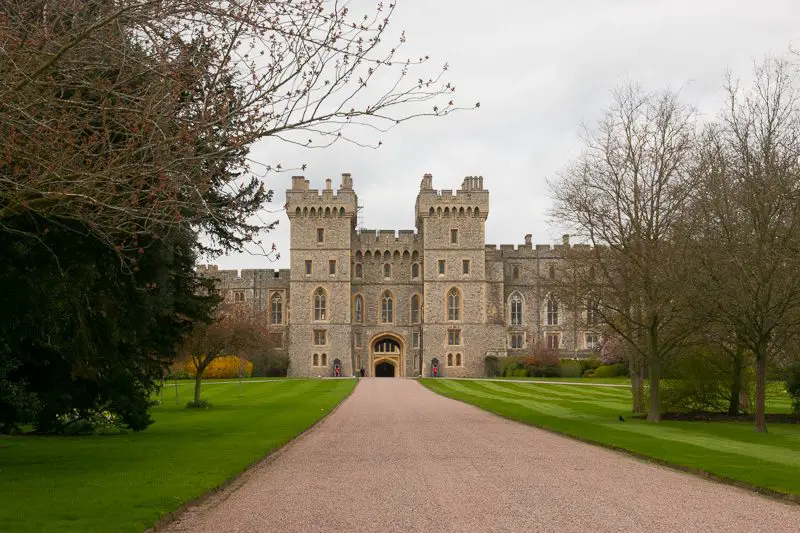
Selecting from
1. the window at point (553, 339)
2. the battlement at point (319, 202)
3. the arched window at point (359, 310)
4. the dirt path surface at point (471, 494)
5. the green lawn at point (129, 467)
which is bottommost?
the dirt path surface at point (471, 494)

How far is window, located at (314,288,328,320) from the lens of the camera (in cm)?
6338

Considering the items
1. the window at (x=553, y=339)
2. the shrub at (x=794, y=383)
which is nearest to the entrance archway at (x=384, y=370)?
the window at (x=553, y=339)

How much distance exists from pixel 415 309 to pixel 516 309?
26.5 ft

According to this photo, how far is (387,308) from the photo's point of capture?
6538 centimetres

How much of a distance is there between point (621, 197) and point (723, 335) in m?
4.73

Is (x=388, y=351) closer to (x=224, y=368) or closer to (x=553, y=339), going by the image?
(x=224, y=368)

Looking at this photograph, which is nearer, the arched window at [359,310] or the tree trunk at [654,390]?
the tree trunk at [654,390]

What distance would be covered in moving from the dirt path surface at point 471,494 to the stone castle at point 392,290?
146 ft

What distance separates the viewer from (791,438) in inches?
801

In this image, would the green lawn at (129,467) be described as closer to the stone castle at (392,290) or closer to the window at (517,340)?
the stone castle at (392,290)

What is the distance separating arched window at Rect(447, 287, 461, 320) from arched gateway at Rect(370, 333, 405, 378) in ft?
14.0

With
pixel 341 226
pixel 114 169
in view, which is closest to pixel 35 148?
pixel 114 169

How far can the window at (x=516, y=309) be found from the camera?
223 ft

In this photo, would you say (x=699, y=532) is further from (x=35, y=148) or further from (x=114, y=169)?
(x=35, y=148)
